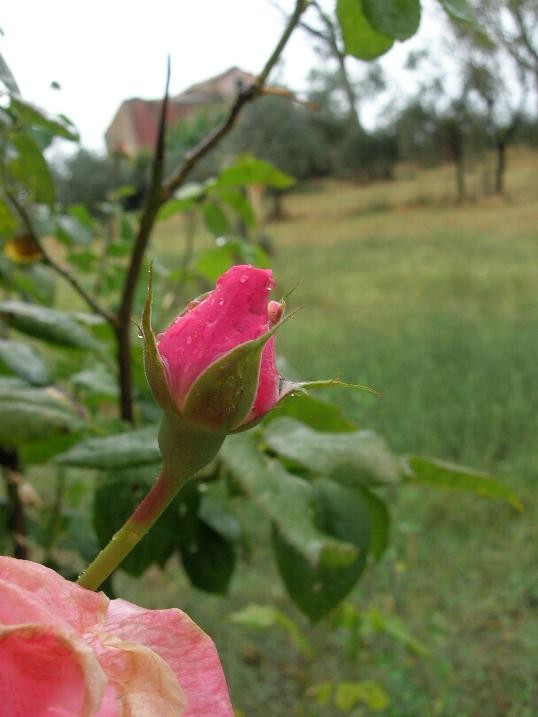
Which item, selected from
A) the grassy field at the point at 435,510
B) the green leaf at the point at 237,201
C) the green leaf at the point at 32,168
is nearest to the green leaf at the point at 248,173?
the green leaf at the point at 237,201

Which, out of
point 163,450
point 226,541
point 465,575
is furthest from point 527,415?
point 163,450

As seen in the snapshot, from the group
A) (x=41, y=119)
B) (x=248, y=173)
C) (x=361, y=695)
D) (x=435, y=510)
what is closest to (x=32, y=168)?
(x=41, y=119)

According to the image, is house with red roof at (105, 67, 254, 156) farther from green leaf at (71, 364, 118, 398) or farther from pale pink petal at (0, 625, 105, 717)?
pale pink petal at (0, 625, 105, 717)

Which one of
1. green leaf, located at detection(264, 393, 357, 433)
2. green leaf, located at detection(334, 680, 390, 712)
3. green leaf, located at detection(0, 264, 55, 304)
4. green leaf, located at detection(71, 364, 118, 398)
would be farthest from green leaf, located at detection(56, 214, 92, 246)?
green leaf, located at detection(334, 680, 390, 712)

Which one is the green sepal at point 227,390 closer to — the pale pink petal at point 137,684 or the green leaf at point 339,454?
the pale pink petal at point 137,684

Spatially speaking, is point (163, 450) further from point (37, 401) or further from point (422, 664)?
point (422, 664)

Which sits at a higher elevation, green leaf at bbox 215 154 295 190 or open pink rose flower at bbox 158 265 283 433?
green leaf at bbox 215 154 295 190
